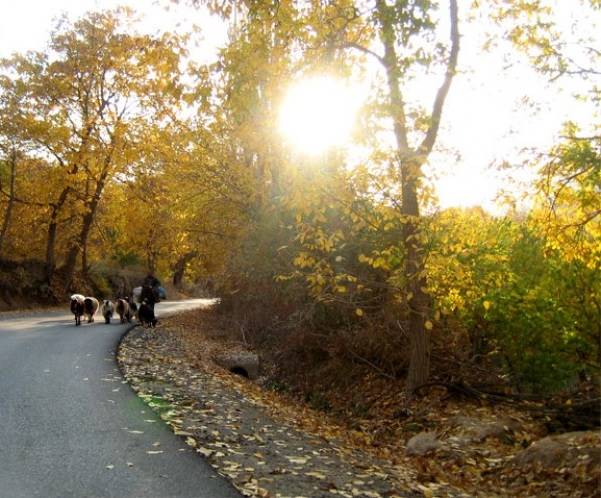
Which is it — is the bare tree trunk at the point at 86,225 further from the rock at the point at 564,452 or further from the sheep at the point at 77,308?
the rock at the point at 564,452

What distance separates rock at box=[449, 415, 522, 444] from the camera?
983 cm

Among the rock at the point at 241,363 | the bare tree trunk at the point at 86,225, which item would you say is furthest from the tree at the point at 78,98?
the rock at the point at 241,363

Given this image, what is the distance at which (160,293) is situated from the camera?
2138 centimetres

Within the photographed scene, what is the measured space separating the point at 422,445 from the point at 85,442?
5200 mm

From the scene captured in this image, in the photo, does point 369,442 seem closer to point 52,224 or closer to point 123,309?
point 123,309

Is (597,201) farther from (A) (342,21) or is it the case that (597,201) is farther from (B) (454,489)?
(A) (342,21)

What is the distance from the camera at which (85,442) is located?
21.6 feet

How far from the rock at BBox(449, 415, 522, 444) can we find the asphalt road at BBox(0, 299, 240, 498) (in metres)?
5.12

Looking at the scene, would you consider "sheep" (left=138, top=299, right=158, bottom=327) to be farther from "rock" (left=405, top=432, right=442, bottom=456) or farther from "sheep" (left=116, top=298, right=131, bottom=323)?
"rock" (left=405, top=432, right=442, bottom=456)

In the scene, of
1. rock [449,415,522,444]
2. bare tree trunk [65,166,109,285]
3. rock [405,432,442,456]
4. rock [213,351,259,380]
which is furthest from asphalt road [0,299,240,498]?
→ bare tree trunk [65,166,109,285]

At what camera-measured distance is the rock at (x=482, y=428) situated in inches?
387

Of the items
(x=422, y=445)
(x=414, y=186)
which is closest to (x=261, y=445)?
(x=422, y=445)

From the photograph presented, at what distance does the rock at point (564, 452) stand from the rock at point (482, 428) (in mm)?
1394

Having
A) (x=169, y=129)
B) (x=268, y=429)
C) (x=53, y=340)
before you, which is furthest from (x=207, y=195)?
(x=268, y=429)
